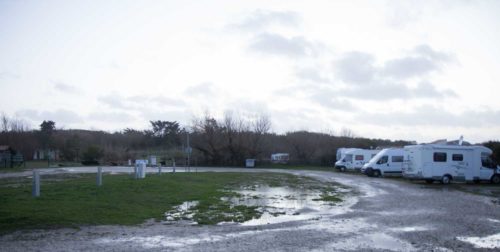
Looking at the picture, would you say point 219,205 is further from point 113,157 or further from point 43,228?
point 113,157

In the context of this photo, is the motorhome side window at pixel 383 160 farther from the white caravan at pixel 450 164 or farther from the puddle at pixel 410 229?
the puddle at pixel 410 229

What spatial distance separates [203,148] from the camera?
Result: 230 ft

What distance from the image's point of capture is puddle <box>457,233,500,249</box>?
9852mm

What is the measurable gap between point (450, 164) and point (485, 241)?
833 inches

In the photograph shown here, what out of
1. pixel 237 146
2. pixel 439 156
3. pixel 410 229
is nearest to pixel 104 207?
pixel 410 229

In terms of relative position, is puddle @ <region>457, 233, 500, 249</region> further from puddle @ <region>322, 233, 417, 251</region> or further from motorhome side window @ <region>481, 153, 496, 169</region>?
motorhome side window @ <region>481, 153, 496, 169</region>

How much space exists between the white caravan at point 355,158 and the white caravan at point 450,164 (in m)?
16.8

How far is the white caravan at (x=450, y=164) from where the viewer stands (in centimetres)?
2975

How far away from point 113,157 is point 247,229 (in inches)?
2604

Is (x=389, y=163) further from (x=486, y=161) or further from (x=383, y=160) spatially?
(x=486, y=161)

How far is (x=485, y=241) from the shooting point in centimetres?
1041

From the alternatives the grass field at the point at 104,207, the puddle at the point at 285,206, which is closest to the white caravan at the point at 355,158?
the puddle at the point at 285,206

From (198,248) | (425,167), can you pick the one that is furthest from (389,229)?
(425,167)

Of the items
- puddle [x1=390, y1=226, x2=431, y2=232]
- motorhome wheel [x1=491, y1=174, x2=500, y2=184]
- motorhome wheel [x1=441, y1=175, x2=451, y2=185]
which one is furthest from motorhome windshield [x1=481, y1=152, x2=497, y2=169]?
puddle [x1=390, y1=226, x2=431, y2=232]
